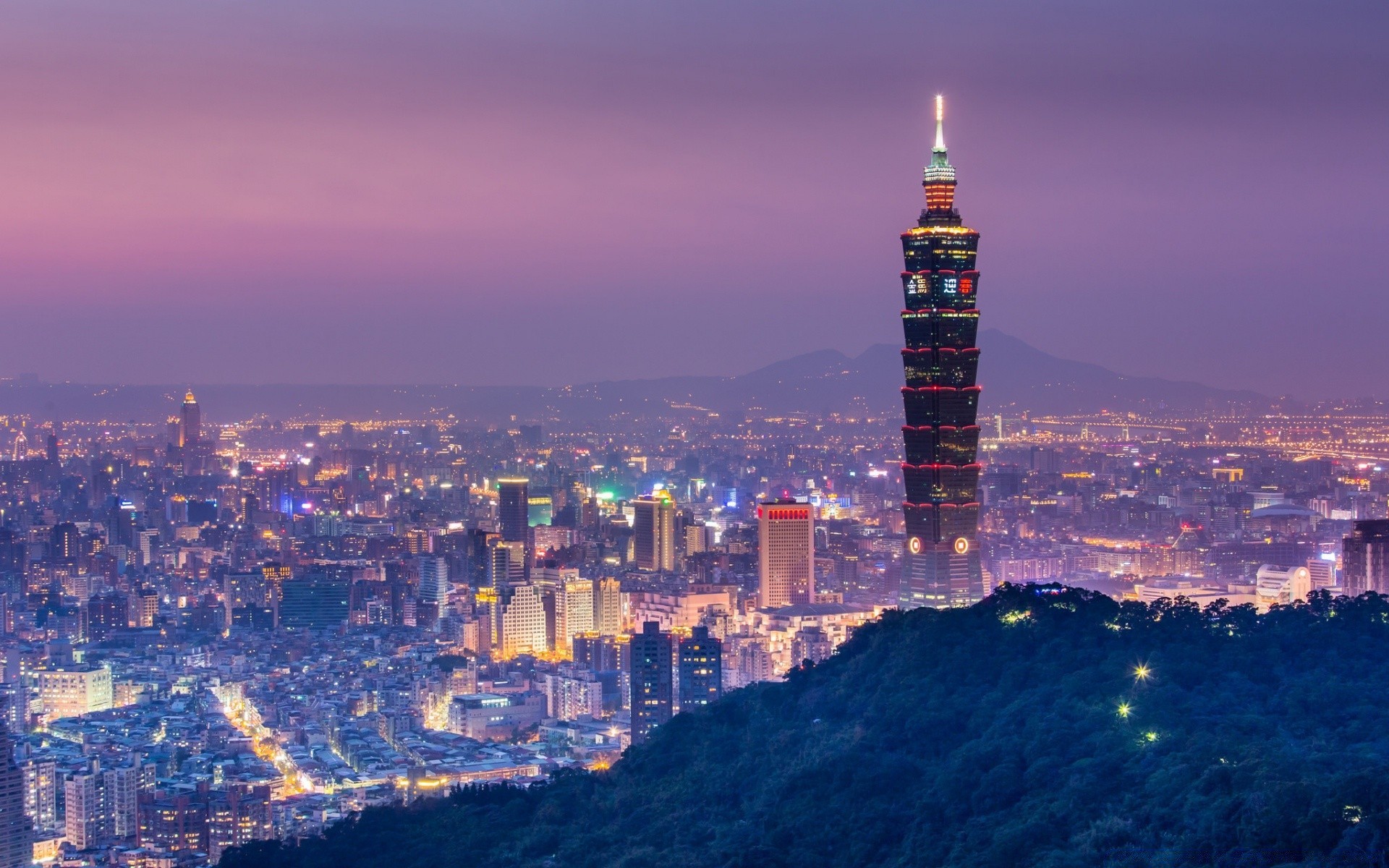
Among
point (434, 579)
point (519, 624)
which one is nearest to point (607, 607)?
point (519, 624)

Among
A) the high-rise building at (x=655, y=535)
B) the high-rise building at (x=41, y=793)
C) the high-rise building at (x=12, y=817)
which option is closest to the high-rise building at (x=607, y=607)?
the high-rise building at (x=655, y=535)

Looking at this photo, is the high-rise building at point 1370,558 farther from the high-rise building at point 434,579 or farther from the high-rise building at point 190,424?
the high-rise building at point 190,424

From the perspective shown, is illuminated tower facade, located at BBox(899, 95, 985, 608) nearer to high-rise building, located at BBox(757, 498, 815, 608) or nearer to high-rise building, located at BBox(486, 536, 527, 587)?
high-rise building, located at BBox(757, 498, 815, 608)

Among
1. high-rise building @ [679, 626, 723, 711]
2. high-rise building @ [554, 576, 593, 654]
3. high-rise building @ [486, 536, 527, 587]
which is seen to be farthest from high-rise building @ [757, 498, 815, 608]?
high-rise building @ [679, 626, 723, 711]

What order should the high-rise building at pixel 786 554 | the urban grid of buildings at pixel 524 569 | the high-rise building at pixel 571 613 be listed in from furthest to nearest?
the high-rise building at pixel 786 554, the high-rise building at pixel 571 613, the urban grid of buildings at pixel 524 569

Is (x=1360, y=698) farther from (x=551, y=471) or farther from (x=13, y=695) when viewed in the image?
(x=551, y=471)

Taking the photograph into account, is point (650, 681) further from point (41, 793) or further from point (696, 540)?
point (696, 540)
